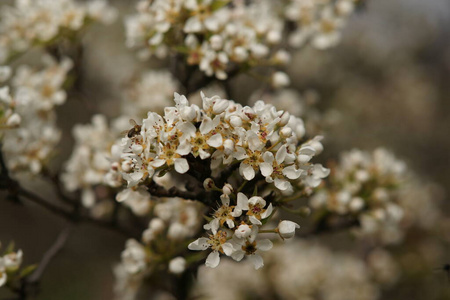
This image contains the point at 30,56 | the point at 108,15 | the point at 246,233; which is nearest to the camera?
the point at 246,233

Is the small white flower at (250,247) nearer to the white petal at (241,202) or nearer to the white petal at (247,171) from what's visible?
the white petal at (241,202)

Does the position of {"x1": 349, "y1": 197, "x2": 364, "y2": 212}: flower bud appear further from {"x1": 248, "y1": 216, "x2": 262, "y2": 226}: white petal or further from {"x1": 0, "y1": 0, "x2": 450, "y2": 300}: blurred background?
{"x1": 0, "y1": 0, "x2": 450, "y2": 300}: blurred background

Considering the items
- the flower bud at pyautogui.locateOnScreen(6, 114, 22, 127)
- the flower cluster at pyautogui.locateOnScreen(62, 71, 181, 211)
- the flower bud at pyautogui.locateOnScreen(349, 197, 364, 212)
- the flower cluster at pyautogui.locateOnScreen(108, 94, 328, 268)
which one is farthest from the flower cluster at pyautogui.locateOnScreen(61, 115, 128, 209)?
the flower bud at pyautogui.locateOnScreen(349, 197, 364, 212)

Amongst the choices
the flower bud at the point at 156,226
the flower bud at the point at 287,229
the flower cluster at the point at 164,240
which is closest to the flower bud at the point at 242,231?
the flower bud at the point at 287,229

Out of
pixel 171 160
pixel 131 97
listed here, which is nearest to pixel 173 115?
pixel 171 160

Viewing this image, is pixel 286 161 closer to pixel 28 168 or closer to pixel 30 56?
pixel 28 168
